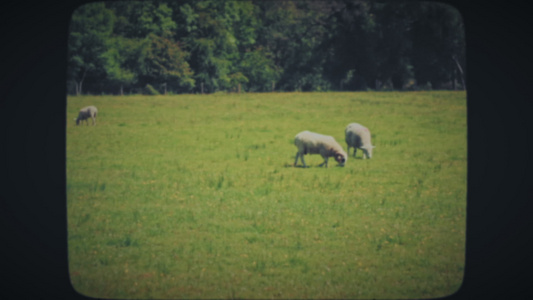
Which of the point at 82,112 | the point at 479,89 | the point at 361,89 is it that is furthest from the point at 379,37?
the point at 82,112

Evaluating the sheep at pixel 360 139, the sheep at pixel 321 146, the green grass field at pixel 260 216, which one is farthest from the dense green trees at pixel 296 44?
the sheep at pixel 360 139

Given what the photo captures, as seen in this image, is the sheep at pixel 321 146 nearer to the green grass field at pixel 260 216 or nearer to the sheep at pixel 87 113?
the green grass field at pixel 260 216

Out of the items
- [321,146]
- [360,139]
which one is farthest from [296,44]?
[360,139]

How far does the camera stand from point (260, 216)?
10391 millimetres

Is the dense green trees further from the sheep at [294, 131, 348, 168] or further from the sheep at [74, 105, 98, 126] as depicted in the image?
the sheep at [74, 105, 98, 126]

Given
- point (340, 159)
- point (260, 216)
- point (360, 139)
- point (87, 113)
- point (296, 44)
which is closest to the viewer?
point (296, 44)

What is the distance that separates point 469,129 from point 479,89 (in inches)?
12.9

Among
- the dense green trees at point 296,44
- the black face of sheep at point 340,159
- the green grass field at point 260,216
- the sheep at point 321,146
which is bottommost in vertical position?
the green grass field at point 260,216

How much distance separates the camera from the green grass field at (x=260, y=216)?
6527mm

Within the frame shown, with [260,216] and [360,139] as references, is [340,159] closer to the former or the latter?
[360,139]

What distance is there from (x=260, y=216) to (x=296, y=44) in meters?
3.63

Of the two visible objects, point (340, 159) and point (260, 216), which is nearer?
point (260, 216)

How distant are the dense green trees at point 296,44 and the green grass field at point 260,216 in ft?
6.92

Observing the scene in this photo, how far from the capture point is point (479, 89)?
13.3 feet
